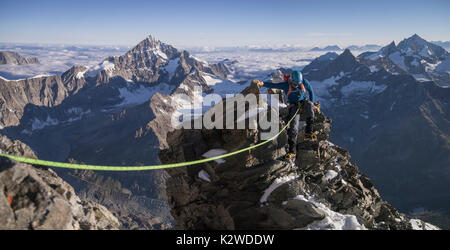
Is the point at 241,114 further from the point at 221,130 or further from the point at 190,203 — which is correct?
the point at 190,203

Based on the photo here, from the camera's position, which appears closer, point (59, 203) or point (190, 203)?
point (59, 203)

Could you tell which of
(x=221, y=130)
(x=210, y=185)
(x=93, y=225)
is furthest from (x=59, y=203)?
(x=221, y=130)

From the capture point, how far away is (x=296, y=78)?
55.9ft

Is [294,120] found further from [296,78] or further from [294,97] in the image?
[296,78]

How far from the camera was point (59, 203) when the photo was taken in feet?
32.4

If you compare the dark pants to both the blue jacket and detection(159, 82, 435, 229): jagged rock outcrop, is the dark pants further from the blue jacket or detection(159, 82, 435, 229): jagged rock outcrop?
detection(159, 82, 435, 229): jagged rock outcrop

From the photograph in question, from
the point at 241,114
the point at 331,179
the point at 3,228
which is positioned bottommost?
the point at 331,179

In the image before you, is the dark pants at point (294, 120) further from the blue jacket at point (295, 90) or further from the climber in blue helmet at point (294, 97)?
the blue jacket at point (295, 90)

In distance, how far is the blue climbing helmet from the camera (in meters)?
16.9

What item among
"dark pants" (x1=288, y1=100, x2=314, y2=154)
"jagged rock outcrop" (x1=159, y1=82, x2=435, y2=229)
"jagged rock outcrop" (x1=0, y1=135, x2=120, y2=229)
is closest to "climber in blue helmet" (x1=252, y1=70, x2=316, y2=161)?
"dark pants" (x1=288, y1=100, x2=314, y2=154)

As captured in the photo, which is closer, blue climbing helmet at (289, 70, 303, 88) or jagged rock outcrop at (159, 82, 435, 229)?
jagged rock outcrop at (159, 82, 435, 229)

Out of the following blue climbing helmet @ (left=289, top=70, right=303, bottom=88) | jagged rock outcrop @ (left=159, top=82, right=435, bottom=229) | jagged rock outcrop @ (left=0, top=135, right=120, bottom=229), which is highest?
blue climbing helmet @ (left=289, top=70, right=303, bottom=88)

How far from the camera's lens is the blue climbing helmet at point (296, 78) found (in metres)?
16.9

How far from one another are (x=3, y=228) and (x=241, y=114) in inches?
533
